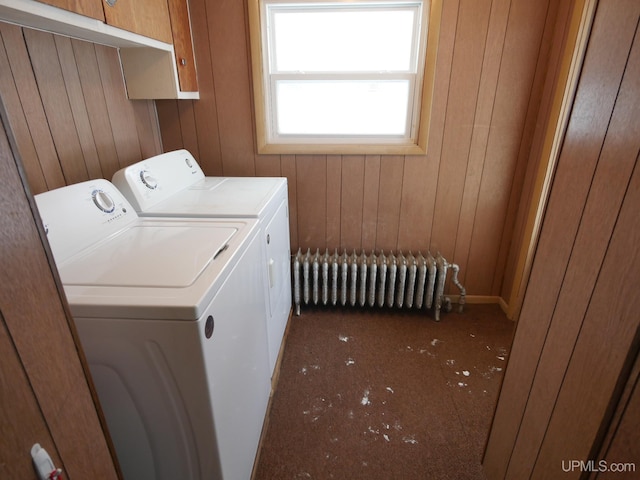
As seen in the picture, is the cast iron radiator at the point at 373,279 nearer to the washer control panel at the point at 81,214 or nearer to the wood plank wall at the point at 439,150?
the wood plank wall at the point at 439,150

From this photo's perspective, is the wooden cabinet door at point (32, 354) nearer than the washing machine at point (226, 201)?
Yes

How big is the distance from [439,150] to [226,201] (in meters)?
1.37

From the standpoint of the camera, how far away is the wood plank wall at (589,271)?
70 cm

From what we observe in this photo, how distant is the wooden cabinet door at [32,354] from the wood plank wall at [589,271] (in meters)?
1.00

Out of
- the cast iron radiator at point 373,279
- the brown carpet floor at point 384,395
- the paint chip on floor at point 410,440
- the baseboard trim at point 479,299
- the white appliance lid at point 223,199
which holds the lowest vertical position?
the paint chip on floor at point 410,440

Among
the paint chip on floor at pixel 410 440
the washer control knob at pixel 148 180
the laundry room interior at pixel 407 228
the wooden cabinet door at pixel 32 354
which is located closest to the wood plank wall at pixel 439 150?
the laundry room interior at pixel 407 228

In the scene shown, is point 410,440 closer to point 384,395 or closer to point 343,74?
point 384,395

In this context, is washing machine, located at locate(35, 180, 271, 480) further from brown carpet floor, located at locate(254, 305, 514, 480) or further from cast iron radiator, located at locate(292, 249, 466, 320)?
cast iron radiator, located at locate(292, 249, 466, 320)

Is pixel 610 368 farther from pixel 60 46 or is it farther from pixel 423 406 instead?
pixel 60 46

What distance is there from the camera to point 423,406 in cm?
172

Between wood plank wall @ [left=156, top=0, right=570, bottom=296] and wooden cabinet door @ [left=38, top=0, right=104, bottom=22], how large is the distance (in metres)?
0.96

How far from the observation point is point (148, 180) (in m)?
1.60

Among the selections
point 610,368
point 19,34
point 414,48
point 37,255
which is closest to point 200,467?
point 37,255

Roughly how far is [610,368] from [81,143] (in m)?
1.93
